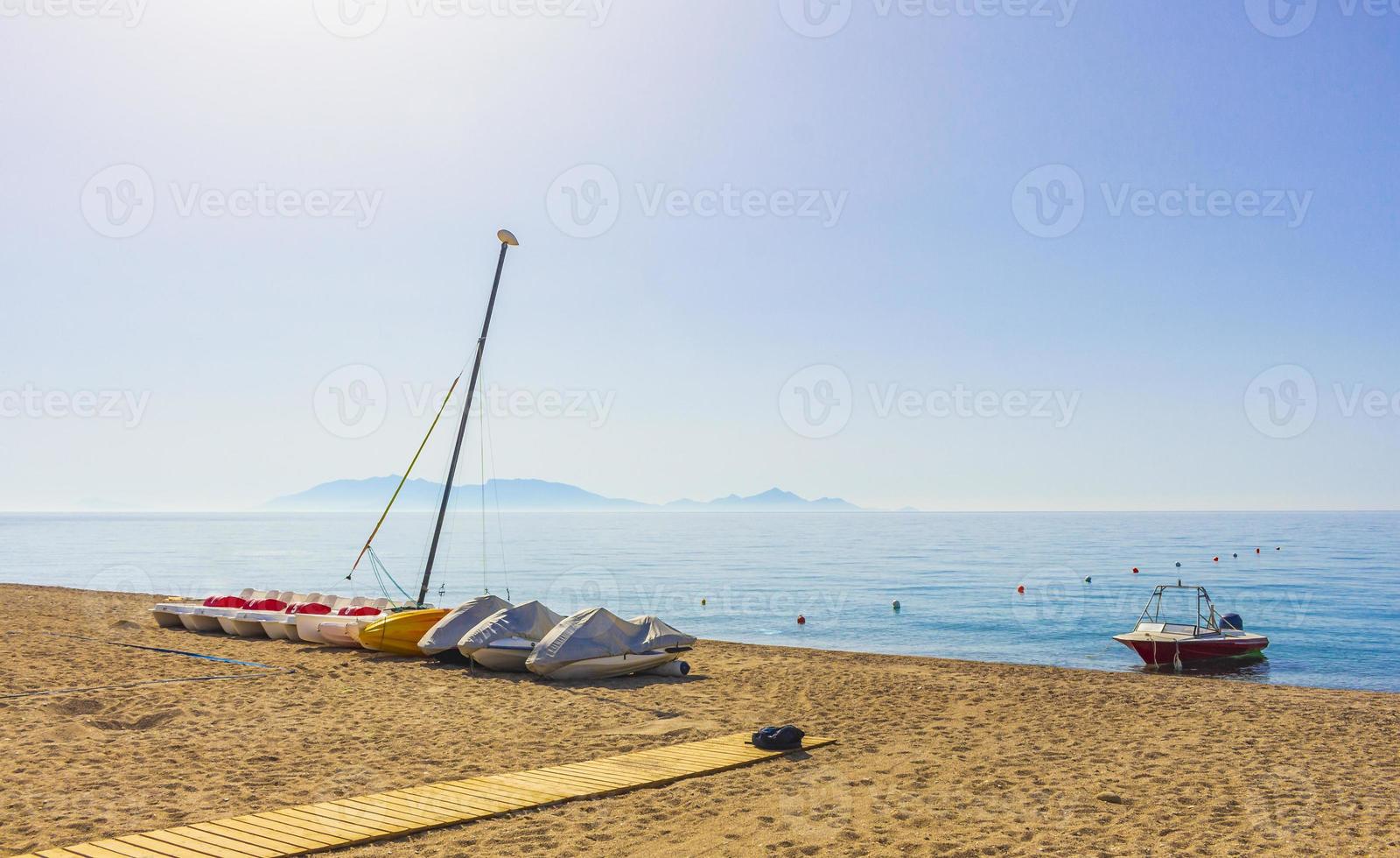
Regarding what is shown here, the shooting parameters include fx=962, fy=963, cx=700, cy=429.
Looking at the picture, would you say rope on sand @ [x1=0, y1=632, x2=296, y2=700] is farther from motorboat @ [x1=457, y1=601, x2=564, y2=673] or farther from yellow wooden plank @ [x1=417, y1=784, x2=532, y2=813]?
yellow wooden plank @ [x1=417, y1=784, x2=532, y2=813]

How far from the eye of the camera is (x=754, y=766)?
9617mm

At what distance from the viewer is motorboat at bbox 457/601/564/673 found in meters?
16.0

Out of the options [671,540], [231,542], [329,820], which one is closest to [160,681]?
[329,820]

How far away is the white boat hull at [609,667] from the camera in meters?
15.4

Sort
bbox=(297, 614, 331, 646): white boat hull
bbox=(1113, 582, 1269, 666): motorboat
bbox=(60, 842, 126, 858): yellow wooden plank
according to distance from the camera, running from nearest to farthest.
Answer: bbox=(60, 842, 126, 858): yellow wooden plank, bbox=(297, 614, 331, 646): white boat hull, bbox=(1113, 582, 1269, 666): motorboat

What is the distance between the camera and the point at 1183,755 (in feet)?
34.7

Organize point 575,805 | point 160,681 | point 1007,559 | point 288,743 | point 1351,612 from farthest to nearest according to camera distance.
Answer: point 1007,559 < point 1351,612 < point 160,681 < point 288,743 < point 575,805

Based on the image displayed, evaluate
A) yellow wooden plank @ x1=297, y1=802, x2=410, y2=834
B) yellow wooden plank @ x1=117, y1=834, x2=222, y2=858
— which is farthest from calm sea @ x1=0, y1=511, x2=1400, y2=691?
yellow wooden plank @ x1=117, y1=834, x2=222, y2=858

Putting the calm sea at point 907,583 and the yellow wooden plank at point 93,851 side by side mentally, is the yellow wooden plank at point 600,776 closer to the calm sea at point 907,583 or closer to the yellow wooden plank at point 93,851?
the yellow wooden plank at point 93,851

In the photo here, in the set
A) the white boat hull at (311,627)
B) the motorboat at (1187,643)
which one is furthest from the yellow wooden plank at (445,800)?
the motorboat at (1187,643)

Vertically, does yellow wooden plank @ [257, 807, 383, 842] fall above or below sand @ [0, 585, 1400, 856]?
above

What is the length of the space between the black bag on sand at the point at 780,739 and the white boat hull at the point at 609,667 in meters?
5.59

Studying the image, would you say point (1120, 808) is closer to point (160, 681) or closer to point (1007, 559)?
point (160, 681)

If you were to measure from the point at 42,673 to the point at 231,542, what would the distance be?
4325 inches
